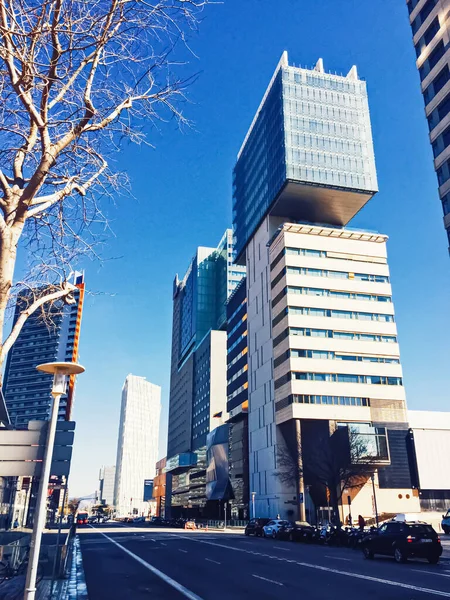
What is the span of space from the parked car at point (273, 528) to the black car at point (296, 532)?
0.58 meters

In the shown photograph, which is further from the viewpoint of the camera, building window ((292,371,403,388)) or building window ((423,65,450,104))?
building window ((292,371,403,388))

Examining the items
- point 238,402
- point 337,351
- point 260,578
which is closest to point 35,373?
point 238,402

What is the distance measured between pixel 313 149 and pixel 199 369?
83705 millimetres

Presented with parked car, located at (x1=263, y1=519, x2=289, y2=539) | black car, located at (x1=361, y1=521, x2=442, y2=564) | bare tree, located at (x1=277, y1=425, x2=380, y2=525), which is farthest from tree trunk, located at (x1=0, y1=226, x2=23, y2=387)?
bare tree, located at (x1=277, y1=425, x2=380, y2=525)

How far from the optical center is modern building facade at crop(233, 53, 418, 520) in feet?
222

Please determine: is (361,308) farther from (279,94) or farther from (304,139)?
(279,94)

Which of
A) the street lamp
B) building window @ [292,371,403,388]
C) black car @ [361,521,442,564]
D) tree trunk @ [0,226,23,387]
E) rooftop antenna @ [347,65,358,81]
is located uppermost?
rooftop antenna @ [347,65,358,81]

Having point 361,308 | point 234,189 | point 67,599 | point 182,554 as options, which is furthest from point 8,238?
point 234,189

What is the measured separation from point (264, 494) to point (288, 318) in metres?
26.8

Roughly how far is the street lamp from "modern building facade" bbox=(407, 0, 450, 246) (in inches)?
1762

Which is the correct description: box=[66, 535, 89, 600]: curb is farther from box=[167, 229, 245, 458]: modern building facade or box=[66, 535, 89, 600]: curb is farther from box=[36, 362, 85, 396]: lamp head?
Result: box=[167, 229, 245, 458]: modern building facade

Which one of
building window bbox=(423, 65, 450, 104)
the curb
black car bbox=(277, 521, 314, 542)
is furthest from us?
building window bbox=(423, 65, 450, 104)

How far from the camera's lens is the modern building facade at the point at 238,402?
290 ft

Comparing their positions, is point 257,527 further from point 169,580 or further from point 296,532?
point 169,580
